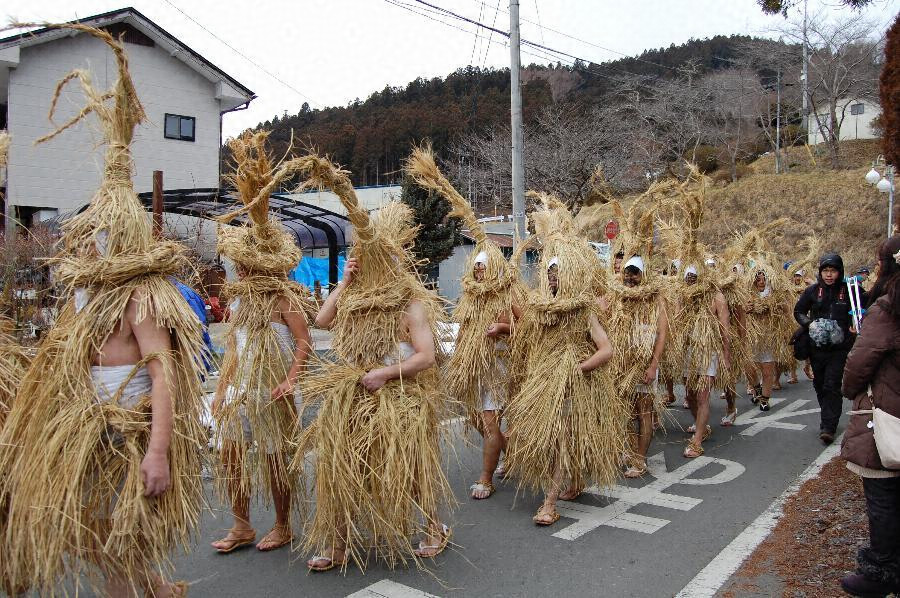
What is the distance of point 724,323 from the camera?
260 inches

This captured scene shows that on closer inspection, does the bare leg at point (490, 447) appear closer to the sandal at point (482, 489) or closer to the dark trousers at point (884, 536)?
the sandal at point (482, 489)

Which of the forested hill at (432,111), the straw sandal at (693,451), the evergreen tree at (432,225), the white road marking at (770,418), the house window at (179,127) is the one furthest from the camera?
the forested hill at (432,111)

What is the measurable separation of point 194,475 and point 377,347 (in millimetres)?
1234

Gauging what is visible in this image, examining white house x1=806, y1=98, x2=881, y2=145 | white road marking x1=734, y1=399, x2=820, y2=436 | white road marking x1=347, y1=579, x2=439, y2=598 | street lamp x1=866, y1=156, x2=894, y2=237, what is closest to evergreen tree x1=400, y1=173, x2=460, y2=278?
street lamp x1=866, y1=156, x2=894, y2=237

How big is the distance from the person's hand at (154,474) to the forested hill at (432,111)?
13.1m

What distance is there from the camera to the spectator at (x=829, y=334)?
252 inches

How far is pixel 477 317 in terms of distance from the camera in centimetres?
543

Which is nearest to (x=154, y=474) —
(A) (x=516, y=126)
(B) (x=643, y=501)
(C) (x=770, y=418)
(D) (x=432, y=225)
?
(B) (x=643, y=501)

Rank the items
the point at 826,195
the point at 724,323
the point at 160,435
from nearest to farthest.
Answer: the point at 160,435, the point at 724,323, the point at 826,195

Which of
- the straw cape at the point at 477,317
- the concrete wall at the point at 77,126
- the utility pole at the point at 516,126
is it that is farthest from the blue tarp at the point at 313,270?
the straw cape at the point at 477,317

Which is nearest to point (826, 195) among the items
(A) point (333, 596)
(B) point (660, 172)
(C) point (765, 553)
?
(B) point (660, 172)

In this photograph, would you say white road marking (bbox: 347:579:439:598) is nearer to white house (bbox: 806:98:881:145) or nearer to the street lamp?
Answer: the street lamp

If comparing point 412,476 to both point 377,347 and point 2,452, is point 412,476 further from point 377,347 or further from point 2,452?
point 2,452

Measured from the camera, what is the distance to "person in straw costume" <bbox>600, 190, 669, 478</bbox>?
5.50 meters
